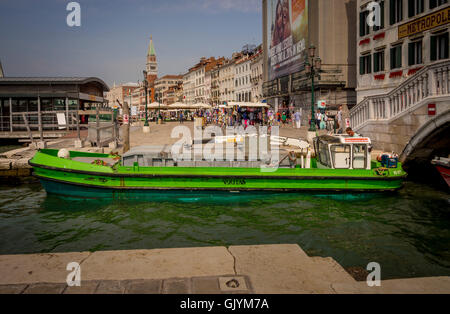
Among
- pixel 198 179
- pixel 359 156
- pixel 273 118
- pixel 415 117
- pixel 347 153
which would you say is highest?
pixel 273 118

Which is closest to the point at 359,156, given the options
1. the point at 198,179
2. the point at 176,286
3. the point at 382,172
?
the point at 382,172

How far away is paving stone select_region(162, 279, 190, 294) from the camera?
12.5 feet

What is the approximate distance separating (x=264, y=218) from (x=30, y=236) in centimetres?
617

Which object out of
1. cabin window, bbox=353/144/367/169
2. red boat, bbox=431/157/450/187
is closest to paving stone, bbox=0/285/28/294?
cabin window, bbox=353/144/367/169

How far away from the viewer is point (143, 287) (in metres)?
3.92

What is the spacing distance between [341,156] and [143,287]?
1037 centimetres

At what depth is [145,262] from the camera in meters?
4.76

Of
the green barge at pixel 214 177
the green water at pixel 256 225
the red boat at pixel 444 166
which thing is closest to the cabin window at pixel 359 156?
the green barge at pixel 214 177

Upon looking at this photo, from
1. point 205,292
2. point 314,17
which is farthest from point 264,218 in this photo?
point 314,17

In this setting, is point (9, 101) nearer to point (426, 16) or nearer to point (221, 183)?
point (221, 183)

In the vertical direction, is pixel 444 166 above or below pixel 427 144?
below

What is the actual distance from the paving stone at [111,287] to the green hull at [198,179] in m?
8.59

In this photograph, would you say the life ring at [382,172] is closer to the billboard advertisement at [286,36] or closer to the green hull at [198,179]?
the green hull at [198,179]

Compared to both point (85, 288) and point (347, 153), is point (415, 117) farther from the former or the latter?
point (85, 288)
